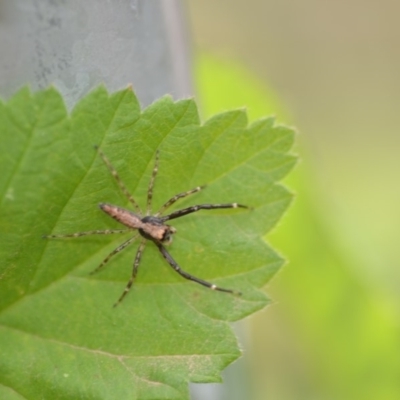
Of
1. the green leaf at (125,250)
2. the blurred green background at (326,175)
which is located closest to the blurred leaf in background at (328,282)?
the blurred green background at (326,175)

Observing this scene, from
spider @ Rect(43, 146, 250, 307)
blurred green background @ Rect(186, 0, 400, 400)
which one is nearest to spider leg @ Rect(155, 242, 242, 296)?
spider @ Rect(43, 146, 250, 307)

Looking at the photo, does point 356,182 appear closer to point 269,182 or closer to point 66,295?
point 269,182

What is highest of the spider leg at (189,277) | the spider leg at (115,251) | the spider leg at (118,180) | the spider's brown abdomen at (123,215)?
the spider leg at (118,180)

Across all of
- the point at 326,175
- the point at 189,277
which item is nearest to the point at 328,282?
the point at 189,277

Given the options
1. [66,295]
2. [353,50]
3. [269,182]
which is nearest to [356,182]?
[353,50]

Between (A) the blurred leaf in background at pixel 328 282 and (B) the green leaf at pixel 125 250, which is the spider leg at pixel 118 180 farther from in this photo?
(A) the blurred leaf in background at pixel 328 282

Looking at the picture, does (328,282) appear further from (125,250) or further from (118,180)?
(118,180)
